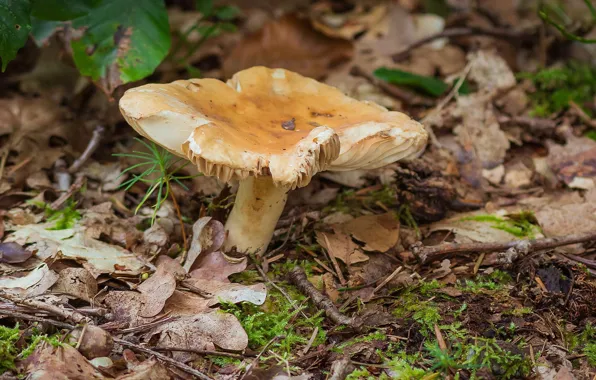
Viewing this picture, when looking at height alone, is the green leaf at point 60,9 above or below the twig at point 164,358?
above

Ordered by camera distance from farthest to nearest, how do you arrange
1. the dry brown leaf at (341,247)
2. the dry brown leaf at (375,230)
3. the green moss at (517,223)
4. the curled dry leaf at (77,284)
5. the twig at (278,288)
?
the green moss at (517,223), the dry brown leaf at (375,230), the dry brown leaf at (341,247), the twig at (278,288), the curled dry leaf at (77,284)

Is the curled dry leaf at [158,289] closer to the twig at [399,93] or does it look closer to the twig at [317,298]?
the twig at [317,298]

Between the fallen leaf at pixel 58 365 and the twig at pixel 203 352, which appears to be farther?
the twig at pixel 203 352

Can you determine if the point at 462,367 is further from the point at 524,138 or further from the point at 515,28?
the point at 515,28

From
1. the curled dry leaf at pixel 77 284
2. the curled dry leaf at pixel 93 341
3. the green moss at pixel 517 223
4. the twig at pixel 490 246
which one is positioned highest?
the curled dry leaf at pixel 93 341

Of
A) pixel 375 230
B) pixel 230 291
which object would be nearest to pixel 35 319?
pixel 230 291

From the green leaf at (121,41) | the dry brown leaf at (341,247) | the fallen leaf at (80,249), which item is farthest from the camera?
the green leaf at (121,41)

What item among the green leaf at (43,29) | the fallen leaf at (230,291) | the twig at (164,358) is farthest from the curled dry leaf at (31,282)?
the green leaf at (43,29)
